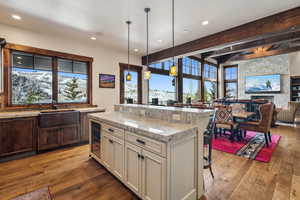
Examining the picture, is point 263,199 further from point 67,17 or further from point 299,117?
point 299,117

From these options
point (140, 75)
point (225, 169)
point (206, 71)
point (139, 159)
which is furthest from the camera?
point (206, 71)

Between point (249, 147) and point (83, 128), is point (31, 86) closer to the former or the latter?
point (83, 128)

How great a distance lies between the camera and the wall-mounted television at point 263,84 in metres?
8.12

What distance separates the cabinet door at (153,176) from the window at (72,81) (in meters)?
3.57

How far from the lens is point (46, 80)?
12.4 ft

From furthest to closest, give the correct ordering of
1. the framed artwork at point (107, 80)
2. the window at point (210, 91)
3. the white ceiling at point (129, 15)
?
the window at point (210, 91) → the framed artwork at point (107, 80) → the white ceiling at point (129, 15)

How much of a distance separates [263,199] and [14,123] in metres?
4.51

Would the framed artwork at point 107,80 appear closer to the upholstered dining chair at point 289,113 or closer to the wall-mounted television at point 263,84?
the upholstered dining chair at point 289,113

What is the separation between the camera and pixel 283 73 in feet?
26.2

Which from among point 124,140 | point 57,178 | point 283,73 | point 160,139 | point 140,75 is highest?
point 283,73

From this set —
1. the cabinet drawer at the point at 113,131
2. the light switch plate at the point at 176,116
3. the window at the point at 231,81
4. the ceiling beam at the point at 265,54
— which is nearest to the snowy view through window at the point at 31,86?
the cabinet drawer at the point at 113,131

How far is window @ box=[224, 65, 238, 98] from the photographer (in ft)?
33.5

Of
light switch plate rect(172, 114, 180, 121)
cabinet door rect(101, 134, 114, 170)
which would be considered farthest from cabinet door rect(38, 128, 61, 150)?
light switch plate rect(172, 114, 180, 121)

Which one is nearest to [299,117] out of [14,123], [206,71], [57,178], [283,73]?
[283,73]
